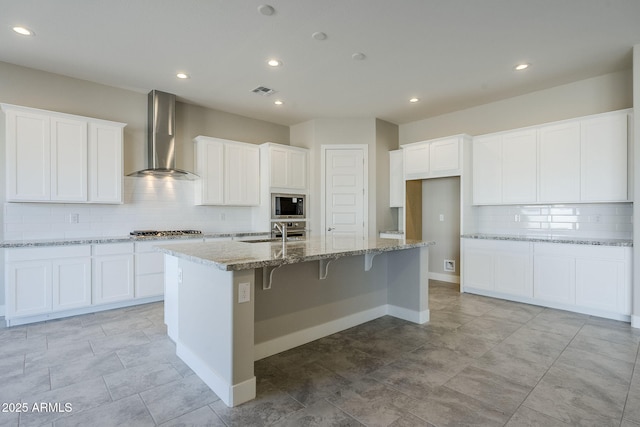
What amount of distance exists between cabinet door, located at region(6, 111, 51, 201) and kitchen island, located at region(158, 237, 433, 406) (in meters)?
2.09

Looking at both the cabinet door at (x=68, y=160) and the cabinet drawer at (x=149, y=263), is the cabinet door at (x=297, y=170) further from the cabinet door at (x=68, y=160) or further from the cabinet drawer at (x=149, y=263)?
the cabinet door at (x=68, y=160)

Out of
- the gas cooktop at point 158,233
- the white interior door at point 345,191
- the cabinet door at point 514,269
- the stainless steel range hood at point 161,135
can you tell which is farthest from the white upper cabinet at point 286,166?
the cabinet door at point 514,269

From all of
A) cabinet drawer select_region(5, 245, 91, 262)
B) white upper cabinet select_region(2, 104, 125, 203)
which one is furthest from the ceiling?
cabinet drawer select_region(5, 245, 91, 262)

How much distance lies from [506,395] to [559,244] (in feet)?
8.96

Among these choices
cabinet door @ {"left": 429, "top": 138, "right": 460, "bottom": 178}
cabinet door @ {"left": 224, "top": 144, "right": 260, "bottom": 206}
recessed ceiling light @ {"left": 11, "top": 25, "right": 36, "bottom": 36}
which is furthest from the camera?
cabinet door @ {"left": 224, "top": 144, "right": 260, "bottom": 206}

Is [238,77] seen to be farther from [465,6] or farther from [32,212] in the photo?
[32,212]

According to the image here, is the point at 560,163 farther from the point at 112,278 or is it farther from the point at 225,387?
the point at 112,278

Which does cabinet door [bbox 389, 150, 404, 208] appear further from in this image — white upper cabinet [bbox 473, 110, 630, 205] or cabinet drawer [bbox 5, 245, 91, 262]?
cabinet drawer [bbox 5, 245, 91, 262]

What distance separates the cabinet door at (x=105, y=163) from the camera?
4.17 meters

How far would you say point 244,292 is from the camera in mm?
2104

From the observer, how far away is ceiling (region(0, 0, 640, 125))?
2838 mm

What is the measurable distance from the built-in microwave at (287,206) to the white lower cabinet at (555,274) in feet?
9.33

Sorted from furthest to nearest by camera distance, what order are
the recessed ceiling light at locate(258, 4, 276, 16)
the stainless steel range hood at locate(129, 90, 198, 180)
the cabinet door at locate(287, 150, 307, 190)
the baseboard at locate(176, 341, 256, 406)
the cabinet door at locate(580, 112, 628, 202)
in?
the cabinet door at locate(287, 150, 307, 190) < the stainless steel range hood at locate(129, 90, 198, 180) < the cabinet door at locate(580, 112, 628, 202) < the recessed ceiling light at locate(258, 4, 276, 16) < the baseboard at locate(176, 341, 256, 406)

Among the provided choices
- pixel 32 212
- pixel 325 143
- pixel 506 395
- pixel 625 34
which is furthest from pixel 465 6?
pixel 32 212
